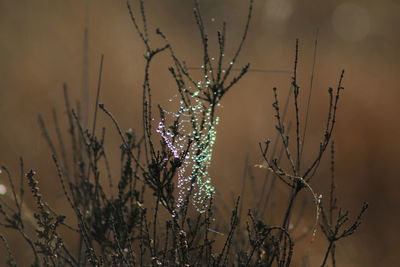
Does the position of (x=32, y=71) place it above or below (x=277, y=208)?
above

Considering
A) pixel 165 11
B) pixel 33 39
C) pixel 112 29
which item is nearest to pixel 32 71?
pixel 33 39

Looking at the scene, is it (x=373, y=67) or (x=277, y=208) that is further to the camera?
(x=373, y=67)


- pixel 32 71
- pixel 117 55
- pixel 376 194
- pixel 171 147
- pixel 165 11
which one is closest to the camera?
pixel 171 147

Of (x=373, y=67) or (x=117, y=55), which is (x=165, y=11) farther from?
(x=373, y=67)

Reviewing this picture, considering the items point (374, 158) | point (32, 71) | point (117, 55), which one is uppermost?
point (117, 55)

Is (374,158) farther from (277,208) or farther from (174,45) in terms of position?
(174,45)

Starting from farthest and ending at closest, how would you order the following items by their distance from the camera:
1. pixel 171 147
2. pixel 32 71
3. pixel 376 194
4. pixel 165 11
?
pixel 165 11
pixel 32 71
pixel 376 194
pixel 171 147
